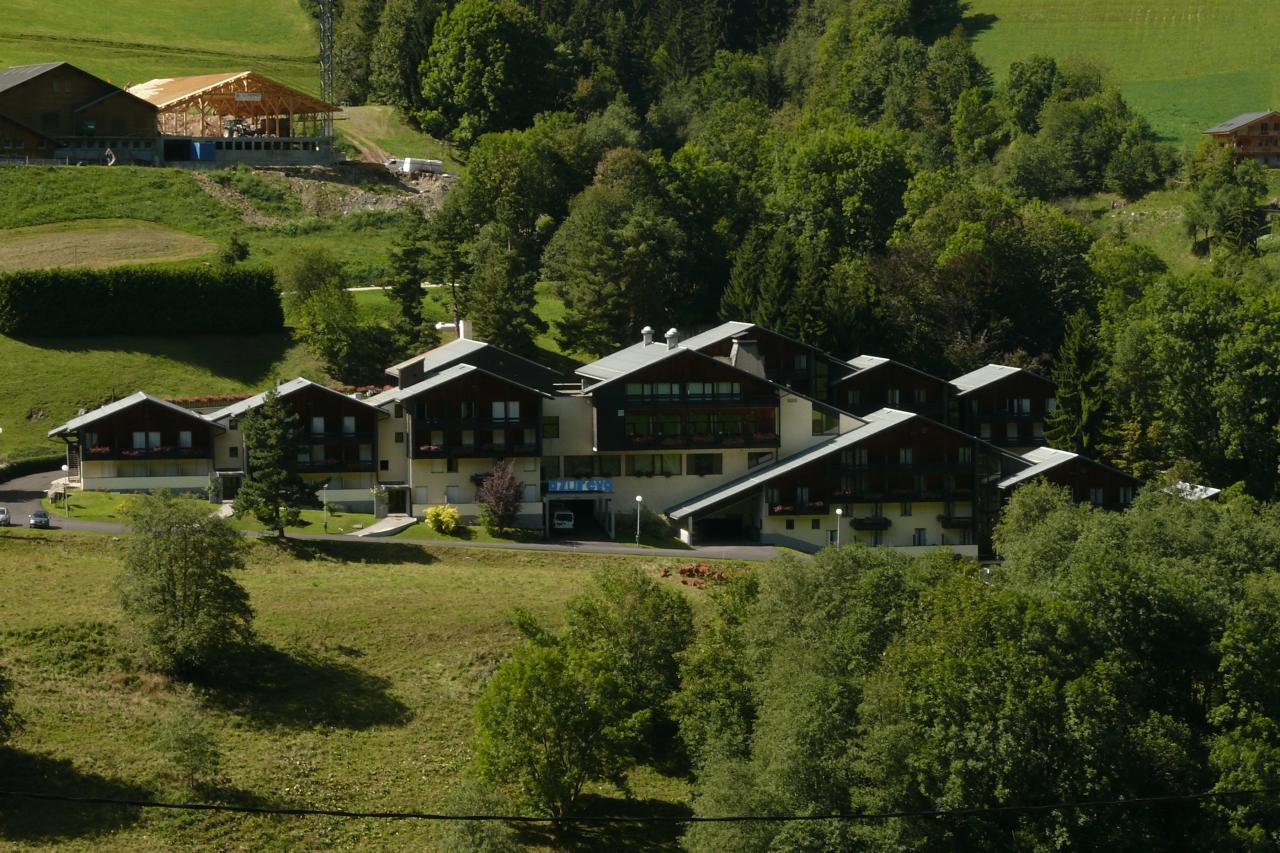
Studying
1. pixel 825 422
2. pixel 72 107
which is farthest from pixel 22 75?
pixel 825 422

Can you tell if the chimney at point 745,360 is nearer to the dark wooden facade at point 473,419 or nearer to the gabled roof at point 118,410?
the dark wooden facade at point 473,419

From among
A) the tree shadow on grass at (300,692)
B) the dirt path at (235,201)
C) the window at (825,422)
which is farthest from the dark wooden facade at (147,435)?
the dirt path at (235,201)

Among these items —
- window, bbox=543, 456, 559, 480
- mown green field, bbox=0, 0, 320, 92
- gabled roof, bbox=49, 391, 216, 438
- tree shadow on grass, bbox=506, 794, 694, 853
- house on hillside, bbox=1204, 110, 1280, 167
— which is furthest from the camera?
mown green field, bbox=0, 0, 320, 92

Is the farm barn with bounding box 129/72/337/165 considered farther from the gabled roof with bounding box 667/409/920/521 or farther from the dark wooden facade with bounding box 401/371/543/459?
the gabled roof with bounding box 667/409/920/521

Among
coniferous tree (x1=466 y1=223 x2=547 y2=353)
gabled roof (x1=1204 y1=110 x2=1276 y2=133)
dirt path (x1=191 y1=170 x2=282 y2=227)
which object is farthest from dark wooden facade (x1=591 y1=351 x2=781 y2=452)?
gabled roof (x1=1204 y1=110 x2=1276 y2=133)

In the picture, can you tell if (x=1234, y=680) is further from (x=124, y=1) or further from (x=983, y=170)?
(x=124, y=1)
